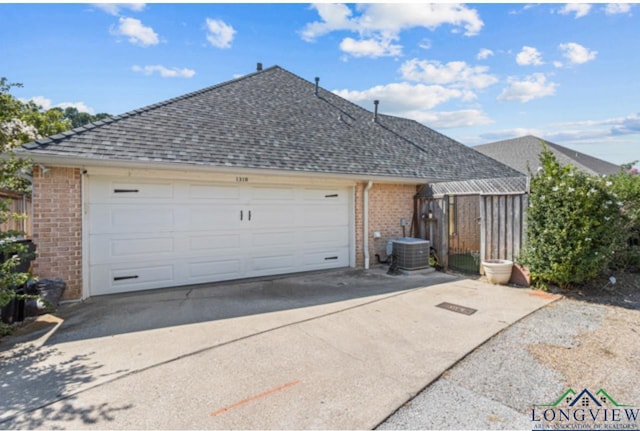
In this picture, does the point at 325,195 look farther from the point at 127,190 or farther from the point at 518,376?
the point at 518,376

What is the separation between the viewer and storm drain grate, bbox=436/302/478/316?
494 cm

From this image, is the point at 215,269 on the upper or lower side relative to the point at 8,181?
lower

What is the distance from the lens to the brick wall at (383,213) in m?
8.62

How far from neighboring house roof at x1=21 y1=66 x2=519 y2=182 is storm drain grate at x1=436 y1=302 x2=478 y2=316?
3.89 m

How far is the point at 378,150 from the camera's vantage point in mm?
9773

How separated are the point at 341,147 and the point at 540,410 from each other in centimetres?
749

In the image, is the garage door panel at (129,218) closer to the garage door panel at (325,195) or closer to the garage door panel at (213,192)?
the garage door panel at (213,192)

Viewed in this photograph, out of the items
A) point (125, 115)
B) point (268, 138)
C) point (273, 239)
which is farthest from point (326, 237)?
point (125, 115)

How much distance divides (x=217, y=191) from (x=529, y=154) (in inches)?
667

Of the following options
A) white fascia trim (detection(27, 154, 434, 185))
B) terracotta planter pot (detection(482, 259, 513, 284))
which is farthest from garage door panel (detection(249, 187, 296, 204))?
terracotta planter pot (detection(482, 259, 513, 284))

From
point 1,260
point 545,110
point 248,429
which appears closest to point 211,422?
point 248,429

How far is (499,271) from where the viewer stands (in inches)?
259

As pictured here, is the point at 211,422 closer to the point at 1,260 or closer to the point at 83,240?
the point at 1,260

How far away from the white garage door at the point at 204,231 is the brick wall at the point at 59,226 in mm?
241
